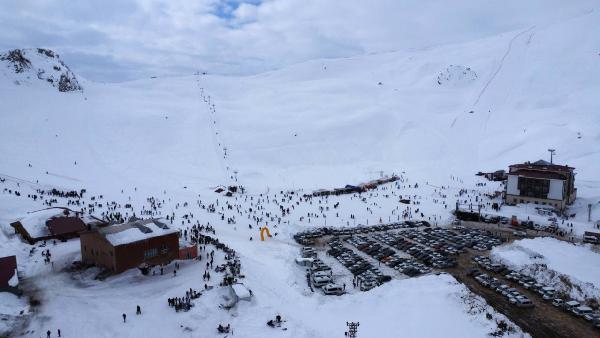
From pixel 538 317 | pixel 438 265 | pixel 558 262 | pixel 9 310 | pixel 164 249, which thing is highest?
pixel 164 249

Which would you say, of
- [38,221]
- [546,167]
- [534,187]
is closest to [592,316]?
[534,187]

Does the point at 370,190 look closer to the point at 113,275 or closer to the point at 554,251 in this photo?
the point at 554,251

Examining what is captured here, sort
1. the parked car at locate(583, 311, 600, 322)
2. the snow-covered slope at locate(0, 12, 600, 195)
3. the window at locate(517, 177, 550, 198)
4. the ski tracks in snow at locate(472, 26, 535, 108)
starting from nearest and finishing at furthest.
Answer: the parked car at locate(583, 311, 600, 322) < the window at locate(517, 177, 550, 198) < the snow-covered slope at locate(0, 12, 600, 195) < the ski tracks in snow at locate(472, 26, 535, 108)

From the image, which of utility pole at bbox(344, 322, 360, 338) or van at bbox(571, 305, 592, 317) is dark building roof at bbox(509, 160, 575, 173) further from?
utility pole at bbox(344, 322, 360, 338)

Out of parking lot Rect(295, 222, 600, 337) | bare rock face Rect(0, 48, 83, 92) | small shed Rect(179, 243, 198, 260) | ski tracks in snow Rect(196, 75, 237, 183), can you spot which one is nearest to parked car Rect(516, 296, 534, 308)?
parking lot Rect(295, 222, 600, 337)

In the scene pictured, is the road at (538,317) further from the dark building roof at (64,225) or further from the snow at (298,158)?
the dark building roof at (64,225)

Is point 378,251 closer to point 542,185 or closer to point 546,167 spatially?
point 542,185
